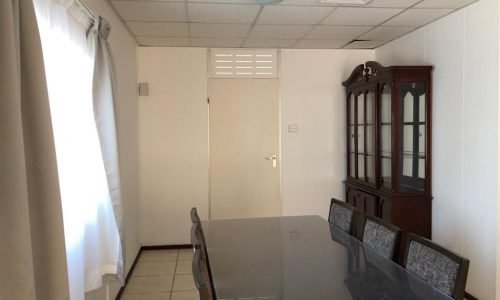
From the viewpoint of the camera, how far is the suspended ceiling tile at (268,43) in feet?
14.4

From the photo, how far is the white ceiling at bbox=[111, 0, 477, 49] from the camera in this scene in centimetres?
317

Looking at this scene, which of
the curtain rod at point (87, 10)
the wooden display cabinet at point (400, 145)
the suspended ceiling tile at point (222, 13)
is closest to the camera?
the curtain rod at point (87, 10)

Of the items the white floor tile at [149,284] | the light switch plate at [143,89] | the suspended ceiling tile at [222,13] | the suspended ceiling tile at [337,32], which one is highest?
the suspended ceiling tile at [222,13]

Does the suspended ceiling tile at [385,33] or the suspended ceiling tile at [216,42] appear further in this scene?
the suspended ceiling tile at [216,42]

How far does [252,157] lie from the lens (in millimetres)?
4848

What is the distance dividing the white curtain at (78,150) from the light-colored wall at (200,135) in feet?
6.42

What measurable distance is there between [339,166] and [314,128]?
59 centimetres

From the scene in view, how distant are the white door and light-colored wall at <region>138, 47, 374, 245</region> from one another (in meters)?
0.11

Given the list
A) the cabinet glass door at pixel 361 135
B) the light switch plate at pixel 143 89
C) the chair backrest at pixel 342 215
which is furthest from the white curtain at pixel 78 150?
the cabinet glass door at pixel 361 135

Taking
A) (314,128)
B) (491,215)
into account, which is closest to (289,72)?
(314,128)

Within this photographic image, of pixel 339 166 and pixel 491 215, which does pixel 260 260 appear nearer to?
pixel 491 215

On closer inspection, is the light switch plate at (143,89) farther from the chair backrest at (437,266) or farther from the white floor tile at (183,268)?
the chair backrest at (437,266)

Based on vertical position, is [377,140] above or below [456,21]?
below

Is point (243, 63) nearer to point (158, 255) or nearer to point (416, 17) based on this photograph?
point (416, 17)
